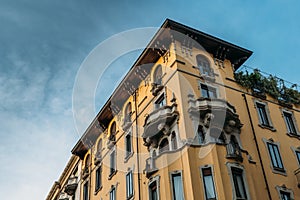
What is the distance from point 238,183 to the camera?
23.0m

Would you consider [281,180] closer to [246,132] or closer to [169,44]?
[246,132]

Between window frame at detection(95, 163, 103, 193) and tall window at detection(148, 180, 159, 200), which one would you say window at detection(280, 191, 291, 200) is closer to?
tall window at detection(148, 180, 159, 200)

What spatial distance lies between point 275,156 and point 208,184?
651 centimetres

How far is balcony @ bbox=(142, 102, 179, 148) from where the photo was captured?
25.5 m

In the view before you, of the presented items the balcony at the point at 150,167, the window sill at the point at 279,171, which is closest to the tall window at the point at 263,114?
the window sill at the point at 279,171

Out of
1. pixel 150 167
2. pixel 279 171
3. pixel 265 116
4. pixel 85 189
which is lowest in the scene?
pixel 279 171

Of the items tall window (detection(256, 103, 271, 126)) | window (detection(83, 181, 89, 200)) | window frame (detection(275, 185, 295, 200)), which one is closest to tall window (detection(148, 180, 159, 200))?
window frame (detection(275, 185, 295, 200))

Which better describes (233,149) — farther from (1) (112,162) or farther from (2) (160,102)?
(1) (112,162)

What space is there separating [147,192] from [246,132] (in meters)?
6.98

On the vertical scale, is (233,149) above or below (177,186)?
above

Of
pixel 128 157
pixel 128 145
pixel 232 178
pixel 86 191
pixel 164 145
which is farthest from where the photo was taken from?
pixel 86 191

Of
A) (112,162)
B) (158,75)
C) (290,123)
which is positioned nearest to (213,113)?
(158,75)

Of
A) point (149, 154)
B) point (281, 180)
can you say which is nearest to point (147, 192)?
point (149, 154)

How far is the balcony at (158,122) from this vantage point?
25500 mm
